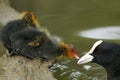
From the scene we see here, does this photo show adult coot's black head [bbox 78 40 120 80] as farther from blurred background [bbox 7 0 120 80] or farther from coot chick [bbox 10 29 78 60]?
coot chick [bbox 10 29 78 60]

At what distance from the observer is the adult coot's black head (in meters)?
5.02

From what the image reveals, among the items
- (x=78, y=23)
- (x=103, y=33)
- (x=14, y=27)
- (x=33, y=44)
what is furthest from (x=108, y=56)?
(x=78, y=23)

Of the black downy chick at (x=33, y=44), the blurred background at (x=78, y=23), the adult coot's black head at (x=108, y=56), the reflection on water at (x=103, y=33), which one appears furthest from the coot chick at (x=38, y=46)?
the reflection on water at (x=103, y=33)

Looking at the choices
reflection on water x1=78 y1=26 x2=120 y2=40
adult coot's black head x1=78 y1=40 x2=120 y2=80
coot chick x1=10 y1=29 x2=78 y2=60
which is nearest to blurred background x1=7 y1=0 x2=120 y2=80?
reflection on water x1=78 y1=26 x2=120 y2=40

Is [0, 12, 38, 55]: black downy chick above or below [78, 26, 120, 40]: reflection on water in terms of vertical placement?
below

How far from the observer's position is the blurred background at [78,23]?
5945 millimetres

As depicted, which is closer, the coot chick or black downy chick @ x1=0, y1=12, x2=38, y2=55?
the coot chick

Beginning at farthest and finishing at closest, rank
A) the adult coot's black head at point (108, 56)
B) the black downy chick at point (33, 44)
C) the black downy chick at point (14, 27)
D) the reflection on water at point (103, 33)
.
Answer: the reflection on water at point (103, 33) → the black downy chick at point (14, 27) → the black downy chick at point (33, 44) → the adult coot's black head at point (108, 56)

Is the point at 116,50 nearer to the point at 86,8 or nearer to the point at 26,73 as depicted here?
the point at 26,73

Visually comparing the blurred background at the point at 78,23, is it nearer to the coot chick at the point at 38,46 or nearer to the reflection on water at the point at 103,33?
the reflection on water at the point at 103,33

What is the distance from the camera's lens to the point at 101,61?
203 inches

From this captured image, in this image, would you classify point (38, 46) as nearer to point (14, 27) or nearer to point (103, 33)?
point (14, 27)

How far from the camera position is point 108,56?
5.07 meters

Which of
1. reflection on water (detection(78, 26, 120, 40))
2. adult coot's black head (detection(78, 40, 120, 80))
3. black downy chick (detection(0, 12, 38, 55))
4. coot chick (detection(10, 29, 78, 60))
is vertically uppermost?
reflection on water (detection(78, 26, 120, 40))
